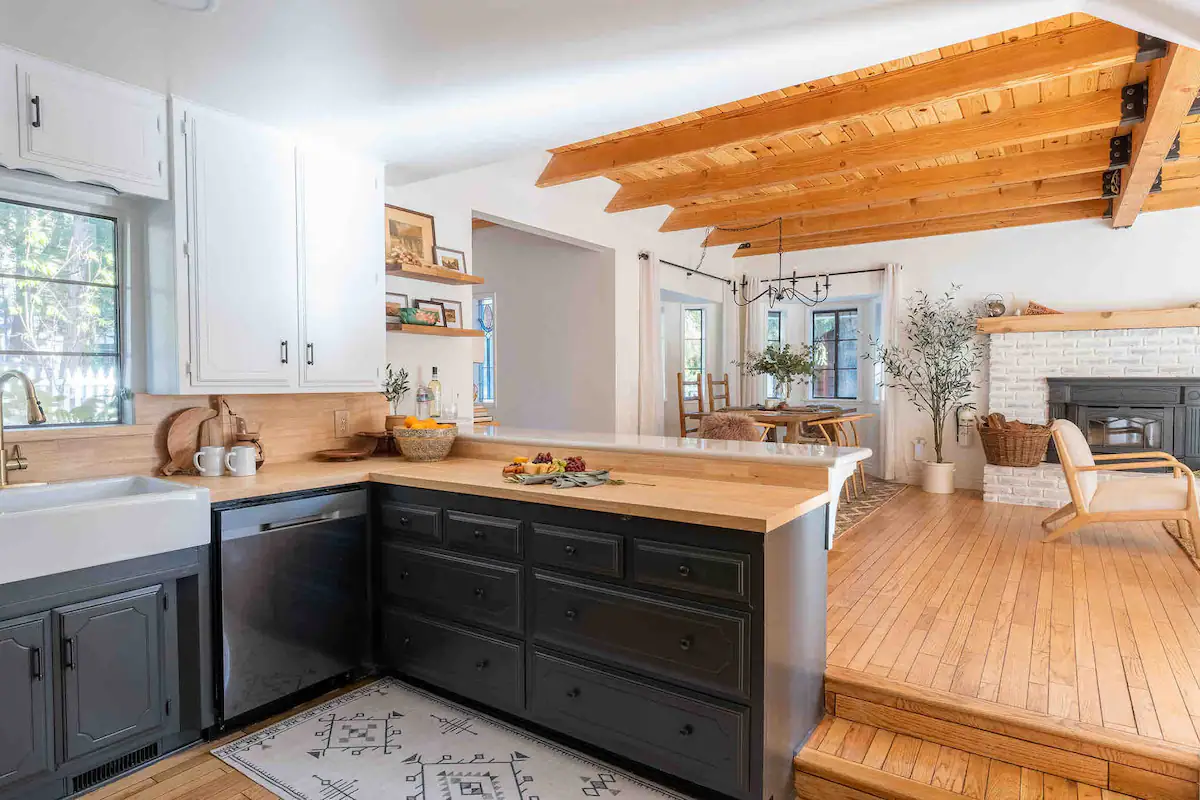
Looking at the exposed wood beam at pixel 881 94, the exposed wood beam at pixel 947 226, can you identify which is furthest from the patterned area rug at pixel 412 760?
the exposed wood beam at pixel 947 226

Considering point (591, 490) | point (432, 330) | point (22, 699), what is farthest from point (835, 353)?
point (22, 699)

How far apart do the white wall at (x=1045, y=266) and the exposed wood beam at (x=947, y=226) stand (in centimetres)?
13

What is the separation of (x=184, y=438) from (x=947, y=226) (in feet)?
22.1

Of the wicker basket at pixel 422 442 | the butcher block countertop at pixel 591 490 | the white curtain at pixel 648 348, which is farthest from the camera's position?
the white curtain at pixel 648 348

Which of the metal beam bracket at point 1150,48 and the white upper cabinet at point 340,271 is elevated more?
the metal beam bracket at point 1150,48

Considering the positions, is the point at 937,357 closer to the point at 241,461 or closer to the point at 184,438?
the point at 241,461

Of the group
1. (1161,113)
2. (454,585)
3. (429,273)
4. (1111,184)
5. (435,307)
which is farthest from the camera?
(1111,184)

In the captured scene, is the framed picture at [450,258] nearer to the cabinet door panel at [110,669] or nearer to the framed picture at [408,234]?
the framed picture at [408,234]

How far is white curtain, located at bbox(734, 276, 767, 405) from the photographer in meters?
8.08

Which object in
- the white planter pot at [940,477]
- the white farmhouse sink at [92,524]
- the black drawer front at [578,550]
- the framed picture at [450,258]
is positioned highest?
the framed picture at [450,258]

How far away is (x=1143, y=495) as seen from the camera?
4.26 meters

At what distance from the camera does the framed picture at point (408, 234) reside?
12.6 feet

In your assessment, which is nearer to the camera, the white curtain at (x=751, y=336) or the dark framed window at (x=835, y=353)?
the dark framed window at (x=835, y=353)

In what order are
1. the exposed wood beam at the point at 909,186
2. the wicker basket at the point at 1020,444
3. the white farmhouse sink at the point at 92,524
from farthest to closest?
the wicker basket at the point at 1020,444 → the exposed wood beam at the point at 909,186 → the white farmhouse sink at the point at 92,524
